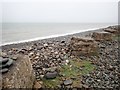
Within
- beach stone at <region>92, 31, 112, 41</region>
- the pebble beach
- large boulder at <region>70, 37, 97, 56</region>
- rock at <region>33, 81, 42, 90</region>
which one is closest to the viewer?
rock at <region>33, 81, 42, 90</region>

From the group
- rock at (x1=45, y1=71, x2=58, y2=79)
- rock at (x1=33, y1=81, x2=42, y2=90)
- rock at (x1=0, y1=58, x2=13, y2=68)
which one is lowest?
rock at (x1=33, y1=81, x2=42, y2=90)

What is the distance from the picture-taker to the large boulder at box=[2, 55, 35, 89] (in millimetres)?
3855

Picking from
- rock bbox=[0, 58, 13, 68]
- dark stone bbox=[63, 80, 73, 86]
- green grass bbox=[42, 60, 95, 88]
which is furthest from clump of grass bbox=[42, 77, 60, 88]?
rock bbox=[0, 58, 13, 68]

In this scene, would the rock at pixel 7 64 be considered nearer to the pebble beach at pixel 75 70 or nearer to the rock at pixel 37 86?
the pebble beach at pixel 75 70

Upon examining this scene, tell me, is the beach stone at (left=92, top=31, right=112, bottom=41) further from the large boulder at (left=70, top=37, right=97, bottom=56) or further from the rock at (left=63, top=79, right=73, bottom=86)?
the rock at (left=63, top=79, right=73, bottom=86)

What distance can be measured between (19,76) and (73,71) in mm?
2267

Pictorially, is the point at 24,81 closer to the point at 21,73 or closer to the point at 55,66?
the point at 21,73

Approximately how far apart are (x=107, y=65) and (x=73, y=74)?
54.8 inches

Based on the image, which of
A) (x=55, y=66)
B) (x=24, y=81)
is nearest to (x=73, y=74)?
(x=55, y=66)

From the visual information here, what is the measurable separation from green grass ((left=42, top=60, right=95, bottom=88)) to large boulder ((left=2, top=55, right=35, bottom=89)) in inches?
24.6

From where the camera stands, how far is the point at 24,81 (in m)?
4.35

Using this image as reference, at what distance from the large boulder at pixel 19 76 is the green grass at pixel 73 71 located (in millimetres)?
625

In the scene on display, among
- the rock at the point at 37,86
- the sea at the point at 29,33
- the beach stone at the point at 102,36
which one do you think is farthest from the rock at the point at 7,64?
the sea at the point at 29,33

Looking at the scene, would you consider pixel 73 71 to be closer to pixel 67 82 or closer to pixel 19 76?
pixel 67 82
